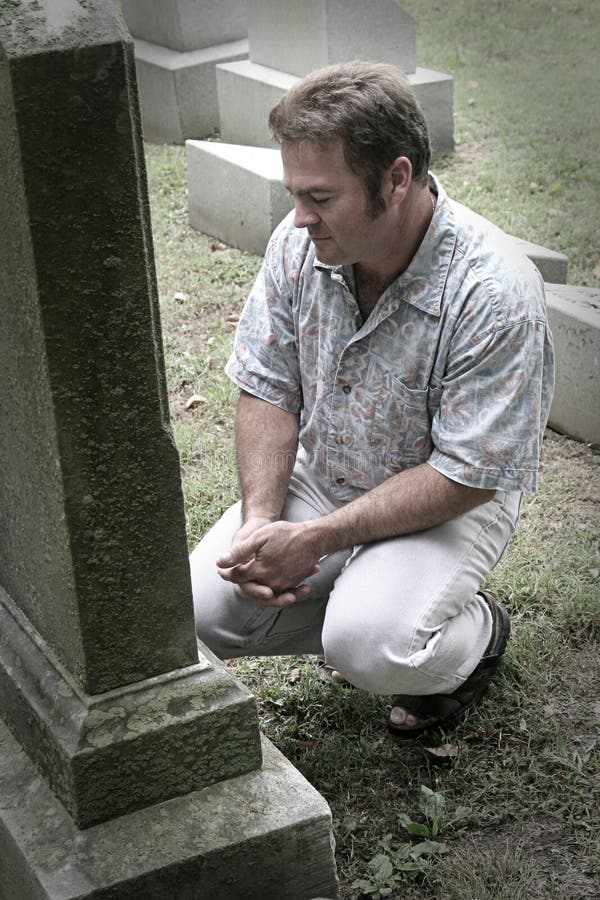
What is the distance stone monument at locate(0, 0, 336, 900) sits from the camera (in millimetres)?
1687

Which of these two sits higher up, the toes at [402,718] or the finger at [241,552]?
the finger at [241,552]

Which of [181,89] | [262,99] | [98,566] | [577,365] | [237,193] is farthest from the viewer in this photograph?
[181,89]

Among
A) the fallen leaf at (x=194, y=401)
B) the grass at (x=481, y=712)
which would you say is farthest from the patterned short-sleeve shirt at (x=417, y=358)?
the fallen leaf at (x=194, y=401)

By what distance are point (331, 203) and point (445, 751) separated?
4.52ft

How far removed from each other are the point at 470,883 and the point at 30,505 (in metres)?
1.26

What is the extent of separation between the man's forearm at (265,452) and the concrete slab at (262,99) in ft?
13.7

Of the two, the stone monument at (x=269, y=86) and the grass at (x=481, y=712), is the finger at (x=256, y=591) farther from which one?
the stone monument at (x=269, y=86)

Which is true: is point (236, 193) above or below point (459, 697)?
above

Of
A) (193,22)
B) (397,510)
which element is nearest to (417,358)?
(397,510)

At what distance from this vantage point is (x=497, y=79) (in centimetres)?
829

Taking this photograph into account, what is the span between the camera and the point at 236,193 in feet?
19.3

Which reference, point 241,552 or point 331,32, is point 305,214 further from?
point 331,32

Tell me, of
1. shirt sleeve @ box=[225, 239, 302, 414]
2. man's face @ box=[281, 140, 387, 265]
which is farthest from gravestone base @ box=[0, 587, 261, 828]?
man's face @ box=[281, 140, 387, 265]

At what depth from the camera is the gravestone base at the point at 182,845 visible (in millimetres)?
2031
